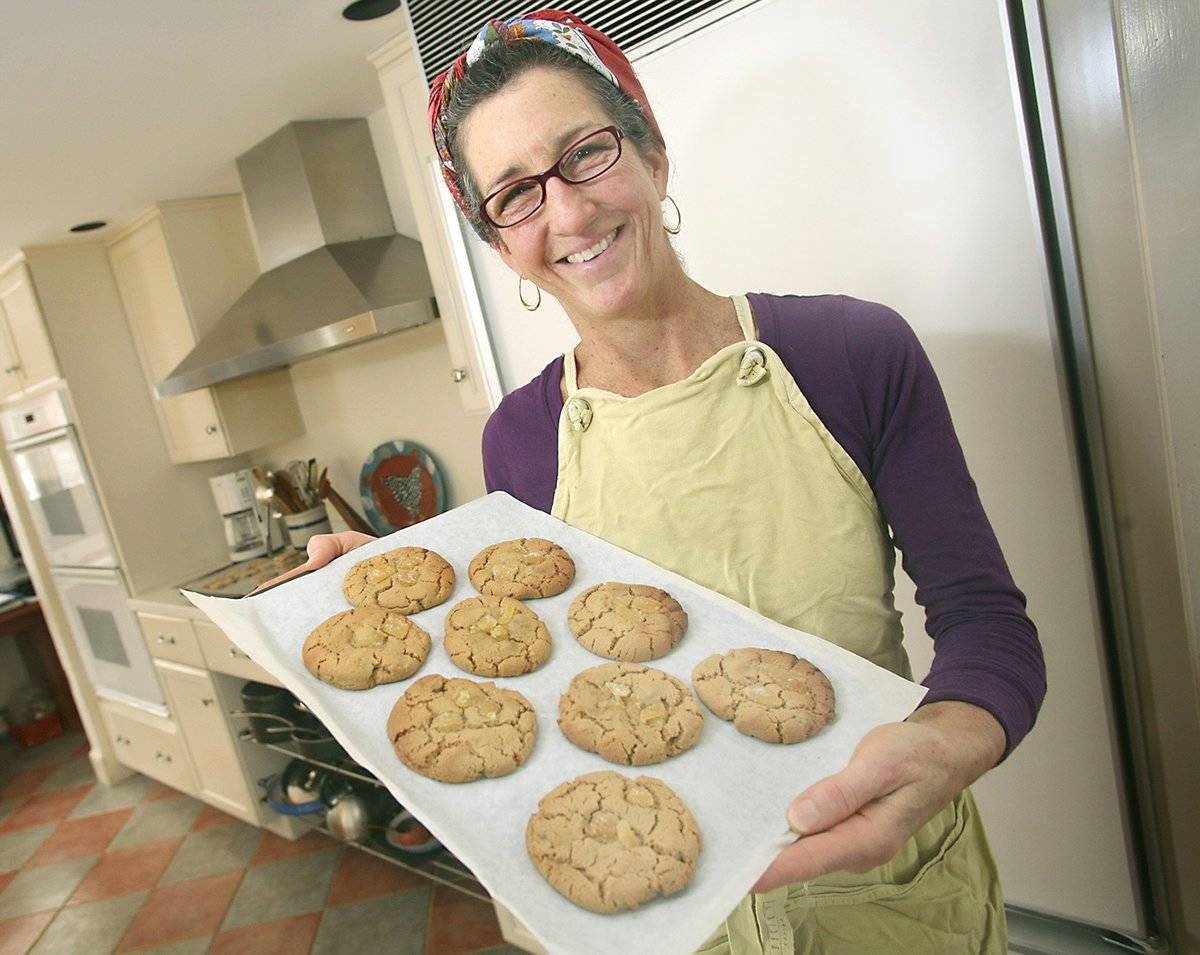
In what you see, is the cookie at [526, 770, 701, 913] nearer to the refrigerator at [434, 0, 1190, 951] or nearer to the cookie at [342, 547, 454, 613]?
the cookie at [342, 547, 454, 613]

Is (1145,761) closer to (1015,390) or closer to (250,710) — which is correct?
(1015,390)

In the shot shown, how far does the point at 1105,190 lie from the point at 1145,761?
2.47 feet

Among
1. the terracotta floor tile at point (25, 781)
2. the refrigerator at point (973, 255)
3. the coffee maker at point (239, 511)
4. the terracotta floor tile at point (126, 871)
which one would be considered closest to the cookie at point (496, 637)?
the refrigerator at point (973, 255)

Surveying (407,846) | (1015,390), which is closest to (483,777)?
(1015,390)

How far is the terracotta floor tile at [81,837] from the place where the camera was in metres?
3.01

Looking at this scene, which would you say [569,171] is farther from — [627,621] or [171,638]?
[171,638]

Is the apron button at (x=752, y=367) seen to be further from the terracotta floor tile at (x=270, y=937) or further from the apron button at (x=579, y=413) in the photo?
the terracotta floor tile at (x=270, y=937)

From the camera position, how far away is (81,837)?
311cm

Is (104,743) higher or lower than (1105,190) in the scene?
lower

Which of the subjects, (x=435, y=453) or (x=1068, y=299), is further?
(x=435, y=453)

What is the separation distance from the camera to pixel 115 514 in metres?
2.94

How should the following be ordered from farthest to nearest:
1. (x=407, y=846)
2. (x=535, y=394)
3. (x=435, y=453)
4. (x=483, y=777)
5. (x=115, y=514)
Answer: (x=115, y=514) < (x=435, y=453) < (x=407, y=846) < (x=535, y=394) < (x=483, y=777)

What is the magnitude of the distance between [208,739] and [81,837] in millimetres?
878

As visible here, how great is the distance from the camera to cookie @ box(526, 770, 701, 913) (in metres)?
0.55
